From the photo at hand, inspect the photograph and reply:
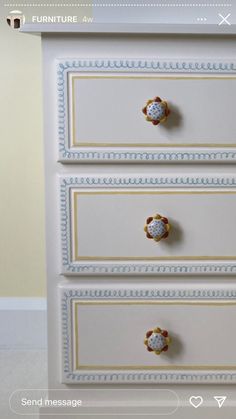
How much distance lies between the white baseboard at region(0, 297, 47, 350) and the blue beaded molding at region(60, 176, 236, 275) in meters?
0.48

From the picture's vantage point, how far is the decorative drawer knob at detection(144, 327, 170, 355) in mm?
1014

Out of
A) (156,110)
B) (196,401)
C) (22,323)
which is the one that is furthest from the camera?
(22,323)

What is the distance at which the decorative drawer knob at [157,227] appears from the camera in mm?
985

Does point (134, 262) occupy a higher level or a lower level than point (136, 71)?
lower

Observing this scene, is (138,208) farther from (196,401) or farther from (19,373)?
(19,373)

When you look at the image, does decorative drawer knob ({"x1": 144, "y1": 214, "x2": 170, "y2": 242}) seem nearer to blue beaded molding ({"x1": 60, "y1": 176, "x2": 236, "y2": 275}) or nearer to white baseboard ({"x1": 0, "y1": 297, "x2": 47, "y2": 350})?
blue beaded molding ({"x1": 60, "y1": 176, "x2": 236, "y2": 275})

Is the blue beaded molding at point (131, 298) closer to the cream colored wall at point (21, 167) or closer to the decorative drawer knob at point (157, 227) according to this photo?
the decorative drawer knob at point (157, 227)

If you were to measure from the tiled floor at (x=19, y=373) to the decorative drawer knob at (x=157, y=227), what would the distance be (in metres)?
0.47

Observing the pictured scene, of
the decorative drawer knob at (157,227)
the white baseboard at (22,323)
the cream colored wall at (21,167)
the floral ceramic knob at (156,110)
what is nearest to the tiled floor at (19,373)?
the white baseboard at (22,323)

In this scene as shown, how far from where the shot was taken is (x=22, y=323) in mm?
1463

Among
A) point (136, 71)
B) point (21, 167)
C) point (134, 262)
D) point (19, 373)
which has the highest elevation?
point (136, 71)

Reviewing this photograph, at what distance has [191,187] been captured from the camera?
100cm

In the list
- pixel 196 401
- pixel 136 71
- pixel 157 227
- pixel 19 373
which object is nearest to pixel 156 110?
pixel 136 71

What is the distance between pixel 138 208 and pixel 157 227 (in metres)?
0.05
